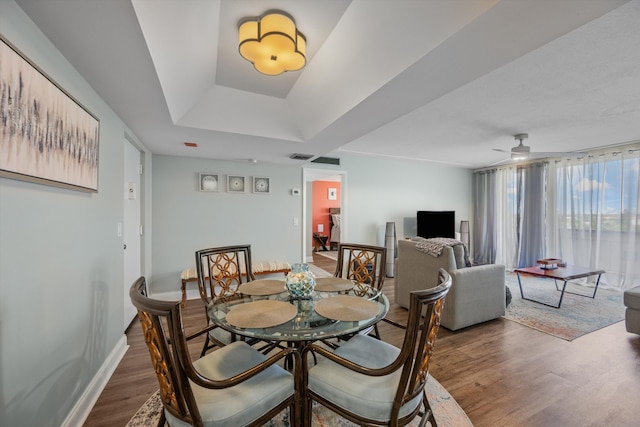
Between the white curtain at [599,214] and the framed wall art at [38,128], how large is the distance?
6776 mm

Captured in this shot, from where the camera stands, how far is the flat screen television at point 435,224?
5.55m

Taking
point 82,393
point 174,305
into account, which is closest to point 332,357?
point 174,305

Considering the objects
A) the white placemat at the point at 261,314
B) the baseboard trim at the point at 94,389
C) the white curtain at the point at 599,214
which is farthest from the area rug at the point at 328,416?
the white curtain at the point at 599,214

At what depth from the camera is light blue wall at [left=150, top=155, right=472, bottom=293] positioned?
3.75 metres

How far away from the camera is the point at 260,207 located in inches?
169

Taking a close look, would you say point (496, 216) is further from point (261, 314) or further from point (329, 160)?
point (261, 314)

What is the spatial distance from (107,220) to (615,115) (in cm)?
527

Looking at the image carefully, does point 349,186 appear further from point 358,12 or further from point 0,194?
point 0,194

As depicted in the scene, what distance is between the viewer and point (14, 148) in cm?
107

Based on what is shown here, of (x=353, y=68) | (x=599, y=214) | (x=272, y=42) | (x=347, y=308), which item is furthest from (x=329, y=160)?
(x=599, y=214)

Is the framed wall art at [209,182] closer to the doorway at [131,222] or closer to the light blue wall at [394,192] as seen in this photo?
the doorway at [131,222]

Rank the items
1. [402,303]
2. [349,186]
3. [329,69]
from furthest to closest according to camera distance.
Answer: [349,186]
[402,303]
[329,69]

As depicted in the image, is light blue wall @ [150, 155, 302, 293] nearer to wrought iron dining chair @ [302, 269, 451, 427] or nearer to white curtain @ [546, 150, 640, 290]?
wrought iron dining chair @ [302, 269, 451, 427]

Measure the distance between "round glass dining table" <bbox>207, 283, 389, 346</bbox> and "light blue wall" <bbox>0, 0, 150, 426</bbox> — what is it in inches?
30.0
